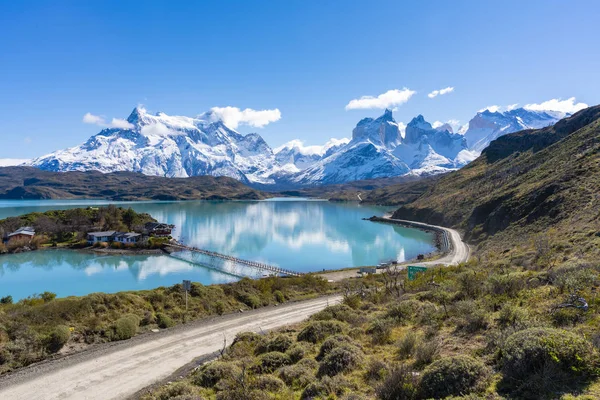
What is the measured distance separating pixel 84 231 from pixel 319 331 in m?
84.2

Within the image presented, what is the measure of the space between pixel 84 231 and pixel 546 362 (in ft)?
303

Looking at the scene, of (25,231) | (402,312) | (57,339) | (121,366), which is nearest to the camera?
(121,366)

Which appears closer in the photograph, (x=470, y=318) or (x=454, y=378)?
(x=454, y=378)

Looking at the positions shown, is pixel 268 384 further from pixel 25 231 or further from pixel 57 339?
pixel 25 231

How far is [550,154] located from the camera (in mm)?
85500

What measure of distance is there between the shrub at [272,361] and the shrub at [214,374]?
2.77 feet

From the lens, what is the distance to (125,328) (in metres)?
17.6

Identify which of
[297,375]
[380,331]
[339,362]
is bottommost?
[297,375]

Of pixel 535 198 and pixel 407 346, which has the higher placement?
Answer: pixel 535 198

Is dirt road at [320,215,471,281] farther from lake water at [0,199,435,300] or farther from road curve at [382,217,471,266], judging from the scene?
lake water at [0,199,435,300]

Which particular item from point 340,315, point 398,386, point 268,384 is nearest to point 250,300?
point 340,315

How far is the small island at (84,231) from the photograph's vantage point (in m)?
72.7

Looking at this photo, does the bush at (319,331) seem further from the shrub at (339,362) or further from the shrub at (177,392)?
the shrub at (177,392)

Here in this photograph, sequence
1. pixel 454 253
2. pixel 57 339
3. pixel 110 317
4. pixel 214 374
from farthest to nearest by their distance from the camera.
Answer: pixel 454 253
pixel 110 317
pixel 57 339
pixel 214 374
